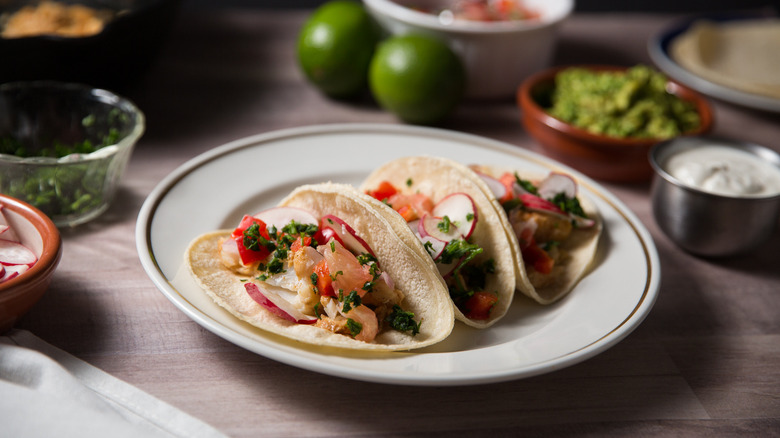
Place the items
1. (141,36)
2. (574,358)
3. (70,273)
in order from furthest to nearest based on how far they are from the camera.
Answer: (141,36) → (70,273) → (574,358)

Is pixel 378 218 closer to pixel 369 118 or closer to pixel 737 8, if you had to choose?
pixel 369 118

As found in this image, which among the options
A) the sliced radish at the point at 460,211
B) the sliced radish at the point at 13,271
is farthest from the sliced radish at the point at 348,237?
the sliced radish at the point at 13,271

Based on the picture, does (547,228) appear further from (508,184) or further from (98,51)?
(98,51)

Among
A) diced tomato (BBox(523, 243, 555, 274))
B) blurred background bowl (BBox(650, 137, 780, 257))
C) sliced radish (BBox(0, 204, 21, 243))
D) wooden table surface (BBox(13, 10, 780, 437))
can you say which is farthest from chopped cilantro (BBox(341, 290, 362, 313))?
blurred background bowl (BBox(650, 137, 780, 257))

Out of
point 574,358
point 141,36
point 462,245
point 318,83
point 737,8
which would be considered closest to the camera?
point 574,358

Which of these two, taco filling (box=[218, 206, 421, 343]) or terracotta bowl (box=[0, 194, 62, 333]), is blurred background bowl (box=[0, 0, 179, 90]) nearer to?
terracotta bowl (box=[0, 194, 62, 333])

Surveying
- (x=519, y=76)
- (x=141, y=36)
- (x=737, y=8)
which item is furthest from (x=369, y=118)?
(x=737, y=8)

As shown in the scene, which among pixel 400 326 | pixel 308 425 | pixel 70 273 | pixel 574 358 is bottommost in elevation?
pixel 70 273

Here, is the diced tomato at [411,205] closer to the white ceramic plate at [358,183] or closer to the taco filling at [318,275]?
the taco filling at [318,275]
